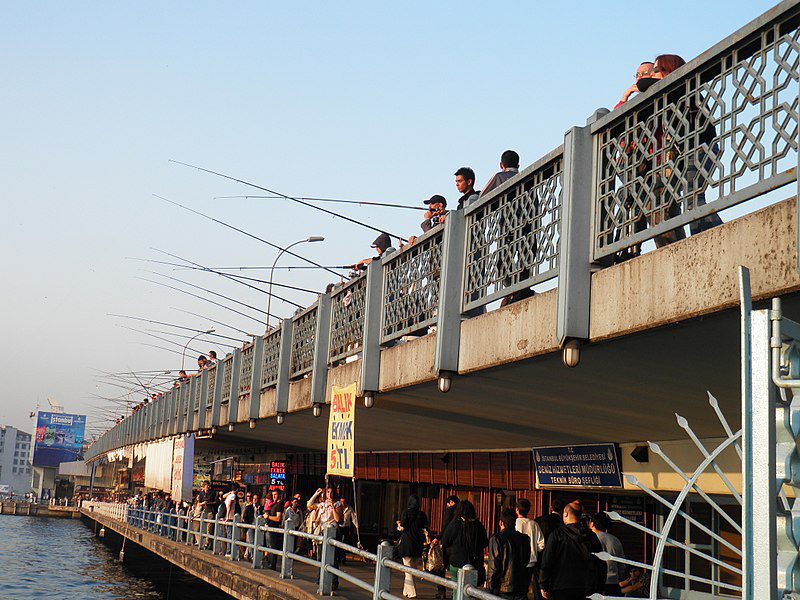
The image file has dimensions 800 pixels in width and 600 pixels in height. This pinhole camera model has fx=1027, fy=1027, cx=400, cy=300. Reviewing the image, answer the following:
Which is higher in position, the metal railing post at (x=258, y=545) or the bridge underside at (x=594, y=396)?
the bridge underside at (x=594, y=396)

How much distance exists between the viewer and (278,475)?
34.0 meters

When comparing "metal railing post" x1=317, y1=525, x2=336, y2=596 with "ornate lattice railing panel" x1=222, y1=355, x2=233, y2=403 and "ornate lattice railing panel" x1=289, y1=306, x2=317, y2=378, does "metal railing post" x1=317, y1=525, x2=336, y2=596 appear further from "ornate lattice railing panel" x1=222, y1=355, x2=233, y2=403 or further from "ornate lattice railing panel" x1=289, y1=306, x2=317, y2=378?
"ornate lattice railing panel" x1=222, y1=355, x2=233, y2=403

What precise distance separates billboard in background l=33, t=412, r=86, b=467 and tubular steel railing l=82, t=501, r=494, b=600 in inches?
4154

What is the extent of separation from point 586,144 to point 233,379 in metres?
17.4

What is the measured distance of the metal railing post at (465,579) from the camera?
7543 millimetres

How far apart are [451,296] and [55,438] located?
136 m

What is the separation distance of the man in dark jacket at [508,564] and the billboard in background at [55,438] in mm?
134235

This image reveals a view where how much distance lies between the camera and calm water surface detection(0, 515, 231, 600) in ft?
98.5

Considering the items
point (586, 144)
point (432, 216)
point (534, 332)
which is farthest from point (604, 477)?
point (586, 144)

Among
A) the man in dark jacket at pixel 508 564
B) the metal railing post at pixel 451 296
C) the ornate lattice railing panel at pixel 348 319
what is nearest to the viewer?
the metal railing post at pixel 451 296

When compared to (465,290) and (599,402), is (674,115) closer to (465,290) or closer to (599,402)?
(465,290)

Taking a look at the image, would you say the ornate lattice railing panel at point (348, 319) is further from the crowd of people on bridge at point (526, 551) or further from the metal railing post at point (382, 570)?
the metal railing post at point (382, 570)

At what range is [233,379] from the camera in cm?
2430

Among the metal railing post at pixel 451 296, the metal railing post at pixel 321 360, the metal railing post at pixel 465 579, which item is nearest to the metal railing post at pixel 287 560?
the metal railing post at pixel 321 360
